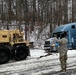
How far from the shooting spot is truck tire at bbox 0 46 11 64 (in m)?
15.3

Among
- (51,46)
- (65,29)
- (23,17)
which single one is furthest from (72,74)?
(23,17)

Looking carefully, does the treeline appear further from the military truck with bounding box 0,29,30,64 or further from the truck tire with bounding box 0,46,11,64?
the truck tire with bounding box 0,46,11,64

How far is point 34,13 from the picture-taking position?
38.4m

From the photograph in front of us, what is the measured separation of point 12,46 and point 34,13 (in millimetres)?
22290

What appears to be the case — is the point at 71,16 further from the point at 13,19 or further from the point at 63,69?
the point at 63,69

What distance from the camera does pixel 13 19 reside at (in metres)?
36.3

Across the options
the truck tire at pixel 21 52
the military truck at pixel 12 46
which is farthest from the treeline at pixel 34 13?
the truck tire at pixel 21 52

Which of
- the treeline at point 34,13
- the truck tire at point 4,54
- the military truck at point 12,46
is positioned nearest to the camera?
the truck tire at point 4,54

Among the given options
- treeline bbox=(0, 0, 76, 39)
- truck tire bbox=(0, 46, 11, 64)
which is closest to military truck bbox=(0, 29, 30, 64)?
truck tire bbox=(0, 46, 11, 64)

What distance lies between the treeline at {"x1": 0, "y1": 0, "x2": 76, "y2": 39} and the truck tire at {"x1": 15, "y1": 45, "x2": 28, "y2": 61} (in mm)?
17138

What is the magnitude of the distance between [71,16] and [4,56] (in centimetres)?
2880

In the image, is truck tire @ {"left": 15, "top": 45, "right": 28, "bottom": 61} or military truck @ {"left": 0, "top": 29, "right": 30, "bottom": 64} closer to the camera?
military truck @ {"left": 0, "top": 29, "right": 30, "bottom": 64}

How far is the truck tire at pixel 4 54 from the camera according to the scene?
50.1 ft

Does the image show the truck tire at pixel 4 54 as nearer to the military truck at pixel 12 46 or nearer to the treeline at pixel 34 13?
the military truck at pixel 12 46
